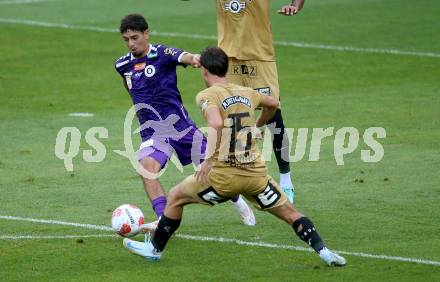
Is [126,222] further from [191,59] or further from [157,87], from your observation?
[191,59]

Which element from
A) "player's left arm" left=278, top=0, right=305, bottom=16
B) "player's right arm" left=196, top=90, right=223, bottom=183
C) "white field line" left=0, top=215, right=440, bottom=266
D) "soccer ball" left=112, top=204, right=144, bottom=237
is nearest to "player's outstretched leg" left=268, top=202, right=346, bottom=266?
"white field line" left=0, top=215, right=440, bottom=266

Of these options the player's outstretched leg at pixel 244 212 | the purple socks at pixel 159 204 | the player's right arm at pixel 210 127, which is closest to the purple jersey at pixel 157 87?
the purple socks at pixel 159 204

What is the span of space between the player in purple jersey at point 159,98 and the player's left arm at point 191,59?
0.5 inches

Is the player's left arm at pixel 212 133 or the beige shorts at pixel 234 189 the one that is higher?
the player's left arm at pixel 212 133

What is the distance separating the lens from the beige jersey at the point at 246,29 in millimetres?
14125

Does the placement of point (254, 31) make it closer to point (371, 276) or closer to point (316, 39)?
point (371, 276)

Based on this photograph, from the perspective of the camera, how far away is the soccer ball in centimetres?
1197

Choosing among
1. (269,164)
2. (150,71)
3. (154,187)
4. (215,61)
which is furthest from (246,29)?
(215,61)

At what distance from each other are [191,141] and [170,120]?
0.34m

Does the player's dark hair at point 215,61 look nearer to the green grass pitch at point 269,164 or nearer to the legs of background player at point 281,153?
the green grass pitch at point 269,164

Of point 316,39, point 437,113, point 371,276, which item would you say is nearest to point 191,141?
point 371,276

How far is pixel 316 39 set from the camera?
27.7m

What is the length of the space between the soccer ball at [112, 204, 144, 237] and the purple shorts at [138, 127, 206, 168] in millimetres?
728

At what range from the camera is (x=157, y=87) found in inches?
507
